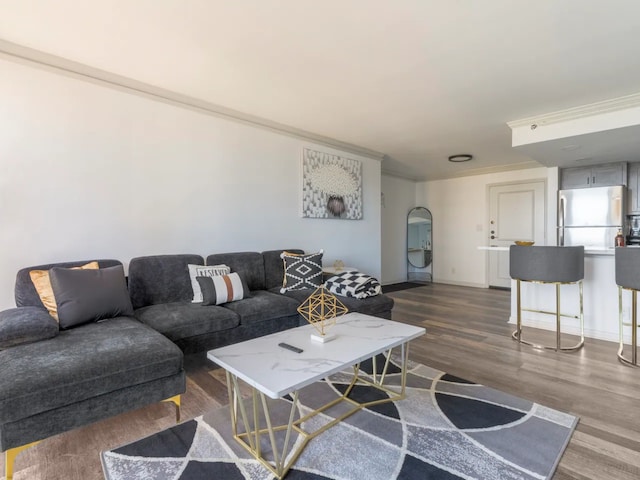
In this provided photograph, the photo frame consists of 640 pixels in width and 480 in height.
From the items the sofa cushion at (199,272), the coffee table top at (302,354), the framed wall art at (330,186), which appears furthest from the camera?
the framed wall art at (330,186)

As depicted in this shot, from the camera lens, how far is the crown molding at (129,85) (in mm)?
2400

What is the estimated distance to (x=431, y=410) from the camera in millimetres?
1999

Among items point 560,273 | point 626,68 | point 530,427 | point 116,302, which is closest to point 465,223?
point 560,273

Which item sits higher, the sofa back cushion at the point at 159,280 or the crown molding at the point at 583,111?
the crown molding at the point at 583,111

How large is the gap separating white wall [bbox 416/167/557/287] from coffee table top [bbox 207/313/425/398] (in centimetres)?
514

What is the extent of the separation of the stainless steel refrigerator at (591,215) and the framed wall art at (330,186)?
123 inches

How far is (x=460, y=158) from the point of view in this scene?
5.57 meters

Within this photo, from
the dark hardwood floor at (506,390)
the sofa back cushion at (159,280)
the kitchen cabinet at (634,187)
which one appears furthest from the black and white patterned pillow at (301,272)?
the kitchen cabinet at (634,187)

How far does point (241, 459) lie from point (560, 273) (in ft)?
9.95

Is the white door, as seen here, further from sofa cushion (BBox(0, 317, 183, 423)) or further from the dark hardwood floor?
sofa cushion (BBox(0, 317, 183, 423))

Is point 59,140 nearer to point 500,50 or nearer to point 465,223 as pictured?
point 500,50

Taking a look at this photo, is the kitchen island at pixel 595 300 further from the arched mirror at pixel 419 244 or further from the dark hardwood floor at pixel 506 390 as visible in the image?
the arched mirror at pixel 419 244

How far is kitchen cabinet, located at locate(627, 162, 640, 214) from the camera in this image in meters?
4.78

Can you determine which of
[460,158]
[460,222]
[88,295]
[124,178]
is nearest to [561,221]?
[460,158]
